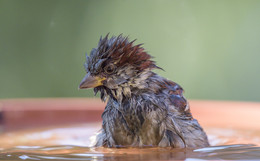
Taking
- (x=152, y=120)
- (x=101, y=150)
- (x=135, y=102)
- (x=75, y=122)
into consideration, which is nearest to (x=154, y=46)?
(x=75, y=122)

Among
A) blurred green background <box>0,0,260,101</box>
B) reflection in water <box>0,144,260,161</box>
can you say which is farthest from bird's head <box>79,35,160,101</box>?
blurred green background <box>0,0,260,101</box>

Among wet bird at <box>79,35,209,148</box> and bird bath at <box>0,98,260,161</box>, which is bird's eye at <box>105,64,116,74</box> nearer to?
wet bird at <box>79,35,209,148</box>

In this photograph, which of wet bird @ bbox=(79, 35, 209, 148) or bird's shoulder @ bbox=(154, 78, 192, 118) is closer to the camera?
wet bird @ bbox=(79, 35, 209, 148)

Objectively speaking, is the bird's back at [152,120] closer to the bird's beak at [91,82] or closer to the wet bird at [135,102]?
the wet bird at [135,102]

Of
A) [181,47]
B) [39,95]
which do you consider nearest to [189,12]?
[181,47]

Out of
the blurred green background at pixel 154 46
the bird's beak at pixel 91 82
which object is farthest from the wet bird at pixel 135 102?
the blurred green background at pixel 154 46

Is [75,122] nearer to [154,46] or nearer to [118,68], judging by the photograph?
[118,68]
